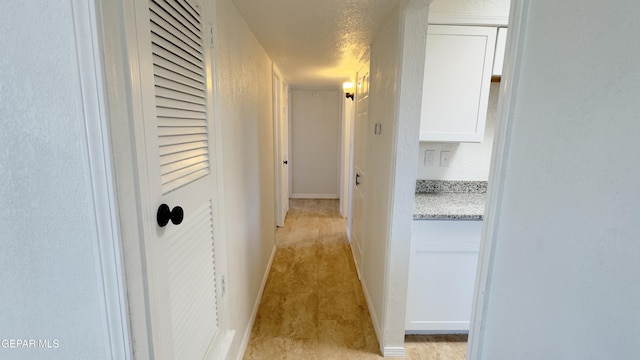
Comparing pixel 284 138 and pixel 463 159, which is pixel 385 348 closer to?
pixel 463 159

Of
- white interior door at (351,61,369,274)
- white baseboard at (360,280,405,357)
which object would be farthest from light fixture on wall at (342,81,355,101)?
white baseboard at (360,280,405,357)

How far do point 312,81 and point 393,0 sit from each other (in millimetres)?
2788

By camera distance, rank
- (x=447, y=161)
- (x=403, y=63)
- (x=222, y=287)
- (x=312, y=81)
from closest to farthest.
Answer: (x=222, y=287), (x=403, y=63), (x=447, y=161), (x=312, y=81)

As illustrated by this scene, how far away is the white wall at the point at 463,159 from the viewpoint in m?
2.23

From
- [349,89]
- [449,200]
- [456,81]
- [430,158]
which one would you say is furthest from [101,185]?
[349,89]

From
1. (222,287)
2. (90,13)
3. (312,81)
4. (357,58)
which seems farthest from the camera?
(312,81)

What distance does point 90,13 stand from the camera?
538 mm

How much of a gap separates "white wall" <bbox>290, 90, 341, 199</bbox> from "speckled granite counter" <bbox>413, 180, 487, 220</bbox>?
321 centimetres

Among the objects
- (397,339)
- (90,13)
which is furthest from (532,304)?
(397,339)

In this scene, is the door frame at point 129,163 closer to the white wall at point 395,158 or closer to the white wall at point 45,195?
the white wall at point 45,195

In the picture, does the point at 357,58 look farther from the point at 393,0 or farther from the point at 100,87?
the point at 100,87

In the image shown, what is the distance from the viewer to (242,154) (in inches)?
68.2

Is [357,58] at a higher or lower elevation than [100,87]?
higher

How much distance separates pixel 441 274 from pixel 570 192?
1500mm
